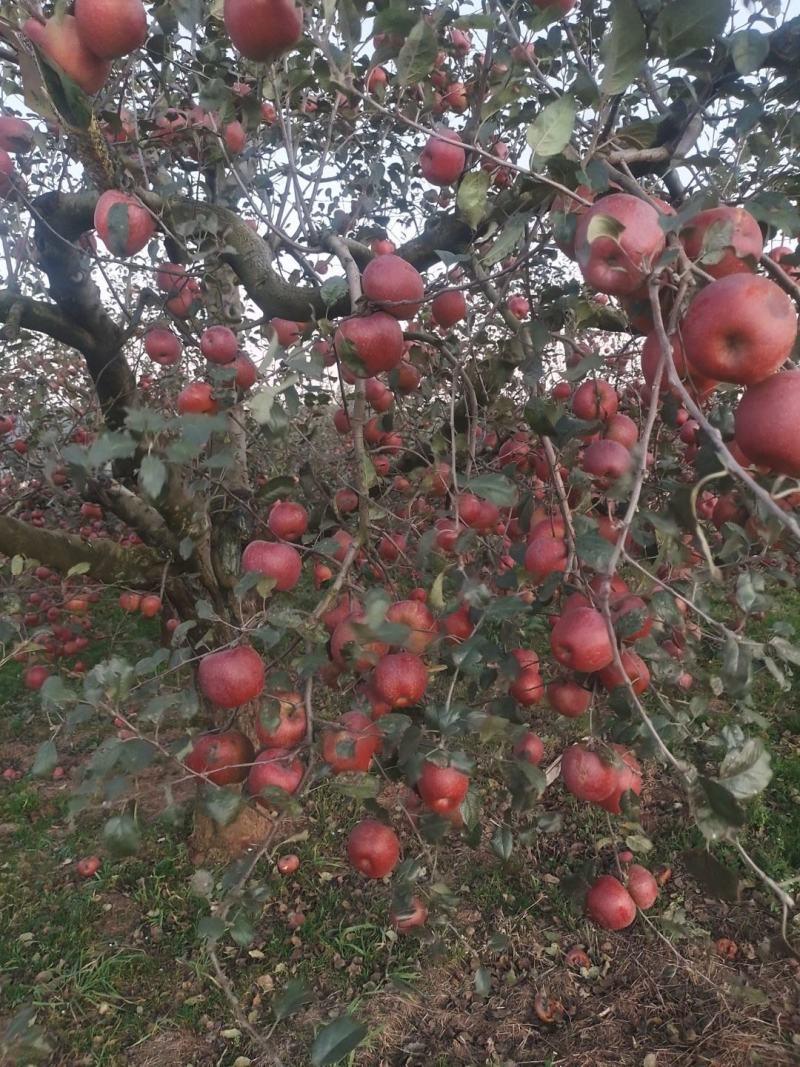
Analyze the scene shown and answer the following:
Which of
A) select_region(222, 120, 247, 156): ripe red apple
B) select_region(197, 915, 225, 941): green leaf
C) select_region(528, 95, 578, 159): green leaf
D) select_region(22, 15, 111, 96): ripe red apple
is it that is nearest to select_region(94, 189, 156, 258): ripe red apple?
select_region(22, 15, 111, 96): ripe red apple

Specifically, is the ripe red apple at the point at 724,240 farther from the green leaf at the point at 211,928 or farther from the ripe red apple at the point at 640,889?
the ripe red apple at the point at 640,889

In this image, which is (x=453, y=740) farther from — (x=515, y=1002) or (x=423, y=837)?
(x=515, y=1002)

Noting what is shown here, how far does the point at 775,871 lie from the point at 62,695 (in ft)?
9.27

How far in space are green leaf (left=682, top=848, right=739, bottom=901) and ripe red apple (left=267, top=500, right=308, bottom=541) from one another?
3.43 ft

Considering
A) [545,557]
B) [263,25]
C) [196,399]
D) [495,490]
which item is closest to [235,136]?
[196,399]

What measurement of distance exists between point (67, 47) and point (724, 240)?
125 centimetres

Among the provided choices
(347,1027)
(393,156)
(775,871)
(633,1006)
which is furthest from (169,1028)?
(393,156)

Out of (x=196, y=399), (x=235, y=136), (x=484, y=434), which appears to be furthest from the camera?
(x=235, y=136)

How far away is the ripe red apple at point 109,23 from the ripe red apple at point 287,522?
37.9 inches

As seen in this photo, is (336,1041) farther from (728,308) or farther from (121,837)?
(728,308)

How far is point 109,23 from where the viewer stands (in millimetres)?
1252

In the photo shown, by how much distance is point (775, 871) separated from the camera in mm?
2736

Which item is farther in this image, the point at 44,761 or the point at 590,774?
the point at 590,774

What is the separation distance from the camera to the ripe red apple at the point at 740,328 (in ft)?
2.58
